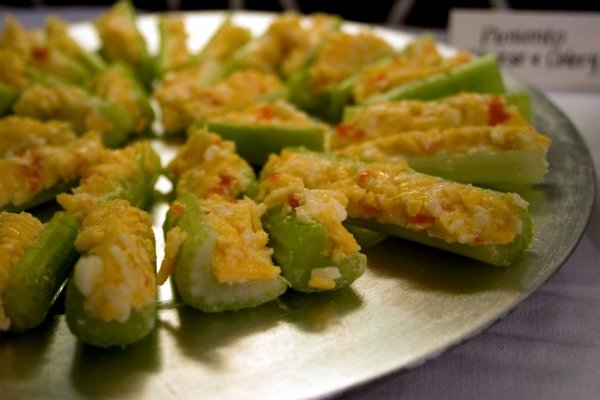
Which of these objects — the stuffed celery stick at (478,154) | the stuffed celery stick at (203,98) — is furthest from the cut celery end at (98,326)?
the stuffed celery stick at (203,98)

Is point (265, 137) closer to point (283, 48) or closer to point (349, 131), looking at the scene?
point (349, 131)

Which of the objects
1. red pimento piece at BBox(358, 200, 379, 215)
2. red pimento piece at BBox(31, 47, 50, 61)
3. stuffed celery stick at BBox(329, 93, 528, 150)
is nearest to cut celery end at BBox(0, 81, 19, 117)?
red pimento piece at BBox(31, 47, 50, 61)

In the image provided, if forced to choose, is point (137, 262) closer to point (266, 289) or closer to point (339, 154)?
point (266, 289)

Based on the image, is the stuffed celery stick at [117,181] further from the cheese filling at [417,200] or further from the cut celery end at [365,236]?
the cut celery end at [365,236]

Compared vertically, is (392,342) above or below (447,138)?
below

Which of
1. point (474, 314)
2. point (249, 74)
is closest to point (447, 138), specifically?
point (474, 314)

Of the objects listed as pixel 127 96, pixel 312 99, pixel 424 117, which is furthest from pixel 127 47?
pixel 424 117

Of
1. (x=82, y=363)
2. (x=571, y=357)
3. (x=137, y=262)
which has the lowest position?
(x=571, y=357)

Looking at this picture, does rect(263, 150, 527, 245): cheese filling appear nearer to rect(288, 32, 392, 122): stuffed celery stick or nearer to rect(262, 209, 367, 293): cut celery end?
rect(262, 209, 367, 293): cut celery end
